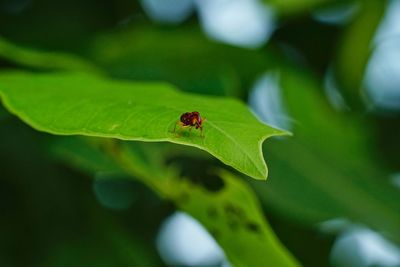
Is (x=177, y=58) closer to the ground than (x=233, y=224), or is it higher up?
higher up

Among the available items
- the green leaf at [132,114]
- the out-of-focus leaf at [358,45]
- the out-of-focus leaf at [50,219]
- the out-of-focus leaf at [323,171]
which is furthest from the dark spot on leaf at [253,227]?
the out-of-focus leaf at [358,45]

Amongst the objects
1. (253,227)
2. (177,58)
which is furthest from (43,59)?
(253,227)

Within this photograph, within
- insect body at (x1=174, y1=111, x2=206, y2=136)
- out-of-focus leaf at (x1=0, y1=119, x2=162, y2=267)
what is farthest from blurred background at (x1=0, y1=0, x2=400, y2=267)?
insect body at (x1=174, y1=111, x2=206, y2=136)

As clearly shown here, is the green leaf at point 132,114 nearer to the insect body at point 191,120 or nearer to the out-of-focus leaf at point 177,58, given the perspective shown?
the insect body at point 191,120

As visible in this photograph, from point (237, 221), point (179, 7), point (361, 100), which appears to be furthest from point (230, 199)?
point (179, 7)

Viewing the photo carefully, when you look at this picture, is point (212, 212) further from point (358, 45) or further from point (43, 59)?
point (358, 45)

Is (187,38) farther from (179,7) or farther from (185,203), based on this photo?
(185,203)

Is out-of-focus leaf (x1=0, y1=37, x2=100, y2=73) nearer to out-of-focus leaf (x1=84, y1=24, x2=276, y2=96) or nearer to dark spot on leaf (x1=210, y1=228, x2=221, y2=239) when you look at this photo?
out-of-focus leaf (x1=84, y1=24, x2=276, y2=96)
